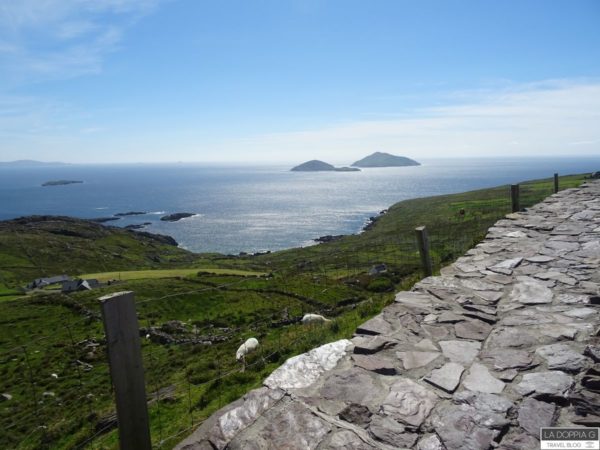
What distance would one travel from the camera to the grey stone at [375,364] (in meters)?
4.38

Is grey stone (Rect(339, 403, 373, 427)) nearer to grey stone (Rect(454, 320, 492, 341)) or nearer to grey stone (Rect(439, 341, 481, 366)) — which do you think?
grey stone (Rect(439, 341, 481, 366))

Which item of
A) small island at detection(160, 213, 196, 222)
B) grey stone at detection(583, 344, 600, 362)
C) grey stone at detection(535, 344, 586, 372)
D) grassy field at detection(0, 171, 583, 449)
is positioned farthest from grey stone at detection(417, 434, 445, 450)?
small island at detection(160, 213, 196, 222)

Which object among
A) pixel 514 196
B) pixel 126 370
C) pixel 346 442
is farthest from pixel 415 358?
pixel 514 196

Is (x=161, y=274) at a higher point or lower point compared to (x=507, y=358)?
lower

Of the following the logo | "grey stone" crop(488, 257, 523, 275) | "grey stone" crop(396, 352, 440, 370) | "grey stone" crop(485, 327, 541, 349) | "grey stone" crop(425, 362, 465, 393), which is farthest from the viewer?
"grey stone" crop(488, 257, 523, 275)

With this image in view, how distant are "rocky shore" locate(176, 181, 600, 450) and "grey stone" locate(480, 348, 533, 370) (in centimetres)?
1

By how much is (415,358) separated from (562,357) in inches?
61.8

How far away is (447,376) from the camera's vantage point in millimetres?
4156

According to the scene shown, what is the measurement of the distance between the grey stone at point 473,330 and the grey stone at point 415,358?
673 millimetres

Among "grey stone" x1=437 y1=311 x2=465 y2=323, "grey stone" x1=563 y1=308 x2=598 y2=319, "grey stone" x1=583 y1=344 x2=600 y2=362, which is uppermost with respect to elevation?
"grey stone" x1=563 y1=308 x2=598 y2=319

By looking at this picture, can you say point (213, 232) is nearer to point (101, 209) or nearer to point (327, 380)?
point (101, 209)

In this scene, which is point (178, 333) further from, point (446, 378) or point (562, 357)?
point (562, 357)

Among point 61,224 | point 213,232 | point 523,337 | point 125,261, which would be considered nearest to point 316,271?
point 523,337

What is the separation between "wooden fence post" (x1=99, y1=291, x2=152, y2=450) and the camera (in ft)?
11.9
